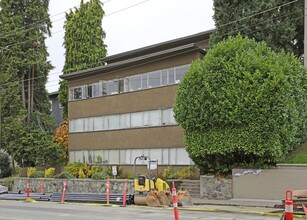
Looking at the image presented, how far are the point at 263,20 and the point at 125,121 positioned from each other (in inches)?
482

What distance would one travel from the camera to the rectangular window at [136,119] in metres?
33.6

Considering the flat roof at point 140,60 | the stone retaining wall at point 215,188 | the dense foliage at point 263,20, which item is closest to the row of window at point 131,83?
the flat roof at point 140,60

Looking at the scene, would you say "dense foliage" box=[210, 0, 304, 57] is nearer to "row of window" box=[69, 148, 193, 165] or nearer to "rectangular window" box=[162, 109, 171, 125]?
Answer: "rectangular window" box=[162, 109, 171, 125]

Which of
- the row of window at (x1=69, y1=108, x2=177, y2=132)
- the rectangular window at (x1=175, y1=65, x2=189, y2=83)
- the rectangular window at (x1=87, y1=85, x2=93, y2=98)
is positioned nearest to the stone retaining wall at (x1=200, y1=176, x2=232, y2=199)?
the row of window at (x1=69, y1=108, x2=177, y2=132)

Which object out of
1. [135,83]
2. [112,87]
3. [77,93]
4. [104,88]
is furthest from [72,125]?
[135,83]

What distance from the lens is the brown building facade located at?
31391mm

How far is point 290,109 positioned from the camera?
71.7 feet

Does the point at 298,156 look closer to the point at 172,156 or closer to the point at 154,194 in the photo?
the point at 154,194

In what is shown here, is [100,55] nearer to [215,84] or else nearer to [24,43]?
[24,43]

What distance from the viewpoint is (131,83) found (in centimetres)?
3472

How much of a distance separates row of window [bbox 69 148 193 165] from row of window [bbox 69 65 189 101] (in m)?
4.52

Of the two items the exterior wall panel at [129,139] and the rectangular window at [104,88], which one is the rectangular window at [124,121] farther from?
the rectangular window at [104,88]

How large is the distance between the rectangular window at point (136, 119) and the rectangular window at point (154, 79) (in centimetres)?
226

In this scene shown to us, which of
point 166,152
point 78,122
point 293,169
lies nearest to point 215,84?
point 293,169
